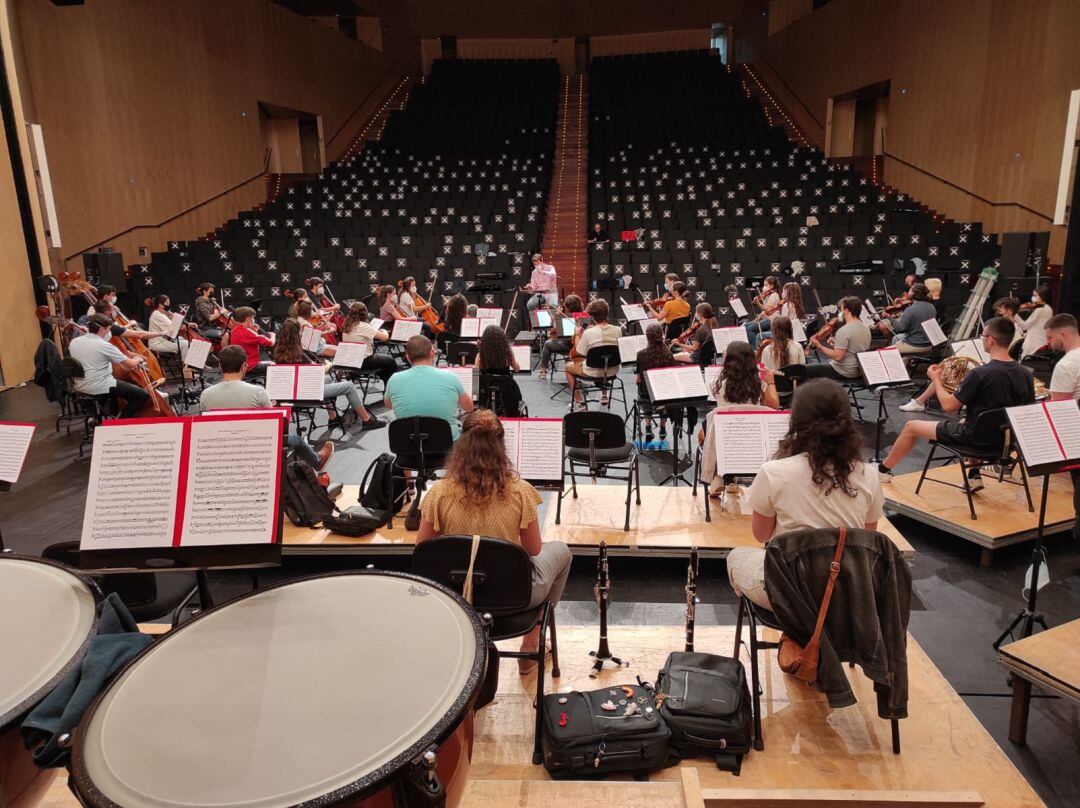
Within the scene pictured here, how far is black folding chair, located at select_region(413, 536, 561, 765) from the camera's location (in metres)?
2.45

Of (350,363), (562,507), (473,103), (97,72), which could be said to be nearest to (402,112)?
(473,103)

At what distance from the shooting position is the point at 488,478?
266 cm

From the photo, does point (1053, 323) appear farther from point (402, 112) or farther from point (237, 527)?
point (402, 112)

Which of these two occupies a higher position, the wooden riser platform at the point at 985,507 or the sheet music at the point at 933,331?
the sheet music at the point at 933,331

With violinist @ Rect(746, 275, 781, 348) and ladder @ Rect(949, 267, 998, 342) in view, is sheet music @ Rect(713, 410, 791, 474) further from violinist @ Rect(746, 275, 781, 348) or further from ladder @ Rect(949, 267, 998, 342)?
ladder @ Rect(949, 267, 998, 342)

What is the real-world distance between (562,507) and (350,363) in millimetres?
3175

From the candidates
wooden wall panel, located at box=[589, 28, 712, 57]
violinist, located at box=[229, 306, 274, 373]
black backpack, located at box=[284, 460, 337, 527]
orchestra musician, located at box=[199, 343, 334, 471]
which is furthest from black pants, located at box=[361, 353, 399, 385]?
wooden wall panel, located at box=[589, 28, 712, 57]

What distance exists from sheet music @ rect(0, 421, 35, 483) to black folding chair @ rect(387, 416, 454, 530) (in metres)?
1.79

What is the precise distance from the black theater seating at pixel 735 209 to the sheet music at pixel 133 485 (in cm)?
977

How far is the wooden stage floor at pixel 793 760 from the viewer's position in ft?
6.93

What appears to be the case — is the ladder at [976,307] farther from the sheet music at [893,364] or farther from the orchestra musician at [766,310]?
the sheet music at [893,364]

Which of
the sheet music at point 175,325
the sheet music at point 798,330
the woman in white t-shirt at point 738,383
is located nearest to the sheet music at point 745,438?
the woman in white t-shirt at point 738,383

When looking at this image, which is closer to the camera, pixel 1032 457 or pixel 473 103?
pixel 1032 457

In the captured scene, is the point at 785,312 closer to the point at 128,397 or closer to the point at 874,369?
the point at 874,369
